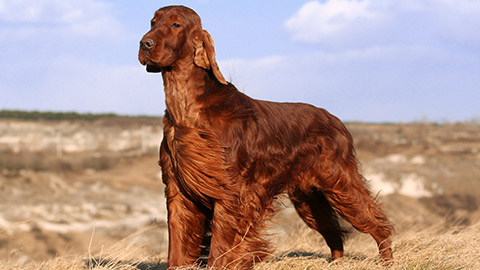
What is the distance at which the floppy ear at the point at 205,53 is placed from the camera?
3602 millimetres

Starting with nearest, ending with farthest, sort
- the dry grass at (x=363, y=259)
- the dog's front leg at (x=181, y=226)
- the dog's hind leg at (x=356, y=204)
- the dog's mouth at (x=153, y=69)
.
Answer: the dog's mouth at (x=153, y=69)
the dog's front leg at (x=181, y=226)
the dry grass at (x=363, y=259)
the dog's hind leg at (x=356, y=204)

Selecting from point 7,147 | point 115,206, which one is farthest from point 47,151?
point 115,206

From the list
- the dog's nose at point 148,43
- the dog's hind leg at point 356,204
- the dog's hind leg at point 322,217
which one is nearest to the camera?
the dog's nose at point 148,43

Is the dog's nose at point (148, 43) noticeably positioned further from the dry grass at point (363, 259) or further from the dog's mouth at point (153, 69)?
the dry grass at point (363, 259)

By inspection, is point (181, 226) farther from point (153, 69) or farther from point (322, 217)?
point (322, 217)

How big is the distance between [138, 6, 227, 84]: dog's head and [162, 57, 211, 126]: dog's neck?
0.14 feet

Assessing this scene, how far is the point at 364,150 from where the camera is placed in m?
18.3

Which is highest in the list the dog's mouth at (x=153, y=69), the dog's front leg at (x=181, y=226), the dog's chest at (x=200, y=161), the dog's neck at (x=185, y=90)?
the dog's mouth at (x=153, y=69)

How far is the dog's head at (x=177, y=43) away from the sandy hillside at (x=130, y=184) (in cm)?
274

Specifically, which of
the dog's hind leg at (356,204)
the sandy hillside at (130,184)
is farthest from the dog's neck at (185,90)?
the sandy hillside at (130,184)

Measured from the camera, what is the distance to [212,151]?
3.65 metres

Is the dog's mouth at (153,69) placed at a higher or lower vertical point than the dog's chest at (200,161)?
higher

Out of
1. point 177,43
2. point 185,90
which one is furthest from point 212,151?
point 177,43

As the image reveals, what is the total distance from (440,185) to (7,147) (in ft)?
39.3
